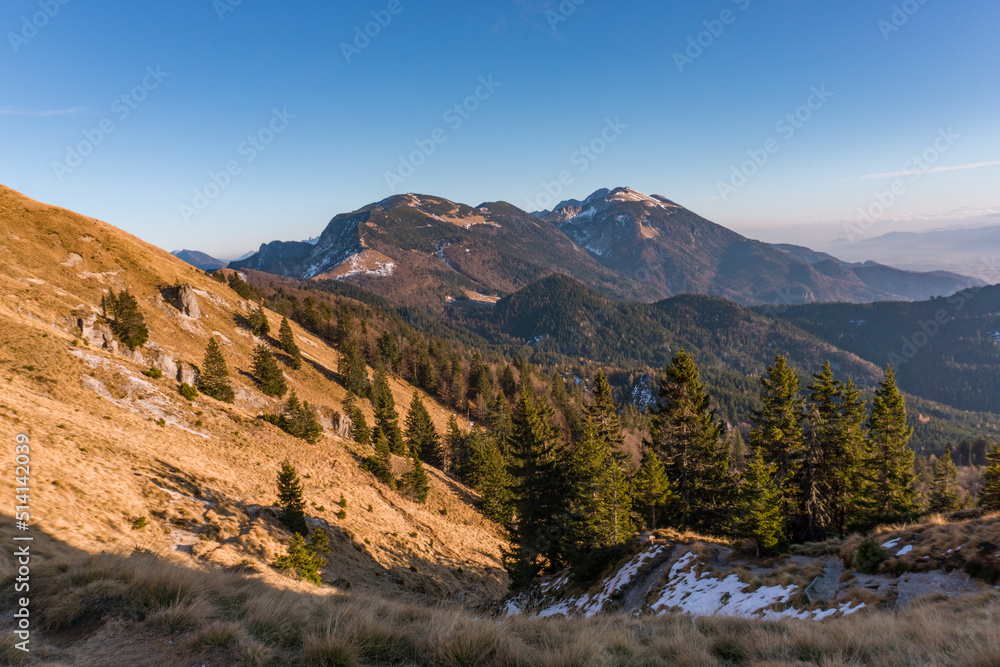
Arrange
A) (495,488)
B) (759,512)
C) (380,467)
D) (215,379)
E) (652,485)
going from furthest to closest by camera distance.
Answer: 1. (495,488)
2. (215,379)
3. (380,467)
4. (652,485)
5. (759,512)

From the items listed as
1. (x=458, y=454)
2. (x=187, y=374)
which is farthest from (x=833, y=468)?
(x=187, y=374)

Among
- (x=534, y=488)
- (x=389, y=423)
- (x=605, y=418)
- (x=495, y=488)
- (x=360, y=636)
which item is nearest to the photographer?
(x=360, y=636)

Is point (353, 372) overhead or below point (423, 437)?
overhead

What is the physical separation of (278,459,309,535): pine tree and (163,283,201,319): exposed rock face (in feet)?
152

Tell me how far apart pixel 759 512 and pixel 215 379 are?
49.2 meters

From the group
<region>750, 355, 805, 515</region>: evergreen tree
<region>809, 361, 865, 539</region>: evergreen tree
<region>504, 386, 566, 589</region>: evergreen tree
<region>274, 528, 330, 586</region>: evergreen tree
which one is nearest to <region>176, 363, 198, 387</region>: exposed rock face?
<region>274, 528, 330, 586</region>: evergreen tree

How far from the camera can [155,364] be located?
41.8m

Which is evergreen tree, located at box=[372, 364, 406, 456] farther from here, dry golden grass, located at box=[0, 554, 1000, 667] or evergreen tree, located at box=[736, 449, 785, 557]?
dry golden grass, located at box=[0, 554, 1000, 667]

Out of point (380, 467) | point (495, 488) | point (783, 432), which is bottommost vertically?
point (495, 488)

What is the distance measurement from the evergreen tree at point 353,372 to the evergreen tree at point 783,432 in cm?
6161

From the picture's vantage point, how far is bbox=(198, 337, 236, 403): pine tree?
4222 centimetres

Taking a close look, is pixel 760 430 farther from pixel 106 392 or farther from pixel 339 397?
pixel 339 397

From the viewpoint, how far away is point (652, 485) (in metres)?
26.5

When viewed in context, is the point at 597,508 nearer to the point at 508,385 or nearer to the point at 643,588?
the point at 643,588
